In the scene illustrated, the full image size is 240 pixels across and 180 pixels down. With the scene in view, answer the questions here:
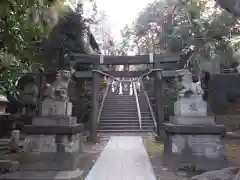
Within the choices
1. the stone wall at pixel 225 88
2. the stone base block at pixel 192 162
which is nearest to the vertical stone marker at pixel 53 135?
the stone base block at pixel 192 162

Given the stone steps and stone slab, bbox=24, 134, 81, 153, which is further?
the stone steps

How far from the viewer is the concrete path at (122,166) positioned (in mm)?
6082

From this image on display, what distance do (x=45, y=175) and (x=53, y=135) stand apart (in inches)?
68.6

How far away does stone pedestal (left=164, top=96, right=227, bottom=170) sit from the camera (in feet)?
24.5

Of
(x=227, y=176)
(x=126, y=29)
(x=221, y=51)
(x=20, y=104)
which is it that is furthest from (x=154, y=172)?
(x=126, y=29)

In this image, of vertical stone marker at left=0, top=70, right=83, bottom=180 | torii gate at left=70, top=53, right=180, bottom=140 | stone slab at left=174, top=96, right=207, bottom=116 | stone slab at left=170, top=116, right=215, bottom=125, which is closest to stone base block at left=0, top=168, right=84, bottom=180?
vertical stone marker at left=0, top=70, right=83, bottom=180

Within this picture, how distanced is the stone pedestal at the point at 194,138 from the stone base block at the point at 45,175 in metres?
2.35

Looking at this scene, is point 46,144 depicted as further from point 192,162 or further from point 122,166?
point 192,162

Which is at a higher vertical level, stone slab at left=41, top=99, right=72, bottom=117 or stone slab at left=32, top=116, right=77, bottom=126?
stone slab at left=41, top=99, right=72, bottom=117

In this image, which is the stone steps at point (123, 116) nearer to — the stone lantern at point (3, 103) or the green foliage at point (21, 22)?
the stone lantern at point (3, 103)

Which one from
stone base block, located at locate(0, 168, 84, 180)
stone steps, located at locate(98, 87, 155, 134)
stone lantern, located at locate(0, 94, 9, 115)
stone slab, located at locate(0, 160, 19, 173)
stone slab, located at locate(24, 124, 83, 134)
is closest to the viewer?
stone base block, located at locate(0, 168, 84, 180)

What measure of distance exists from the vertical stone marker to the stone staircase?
7.46 meters

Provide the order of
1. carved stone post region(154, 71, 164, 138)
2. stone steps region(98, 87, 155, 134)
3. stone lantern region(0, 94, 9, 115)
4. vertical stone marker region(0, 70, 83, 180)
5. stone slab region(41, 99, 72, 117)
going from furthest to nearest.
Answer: stone lantern region(0, 94, 9, 115)
stone steps region(98, 87, 155, 134)
carved stone post region(154, 71, 164, 138)
stone slab region(41, 99, 72, 117)
vertical stone marker region(0, 70, 83, 180)

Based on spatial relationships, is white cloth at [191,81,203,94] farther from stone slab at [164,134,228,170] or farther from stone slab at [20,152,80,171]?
stone slab at [20,152,80,171]
